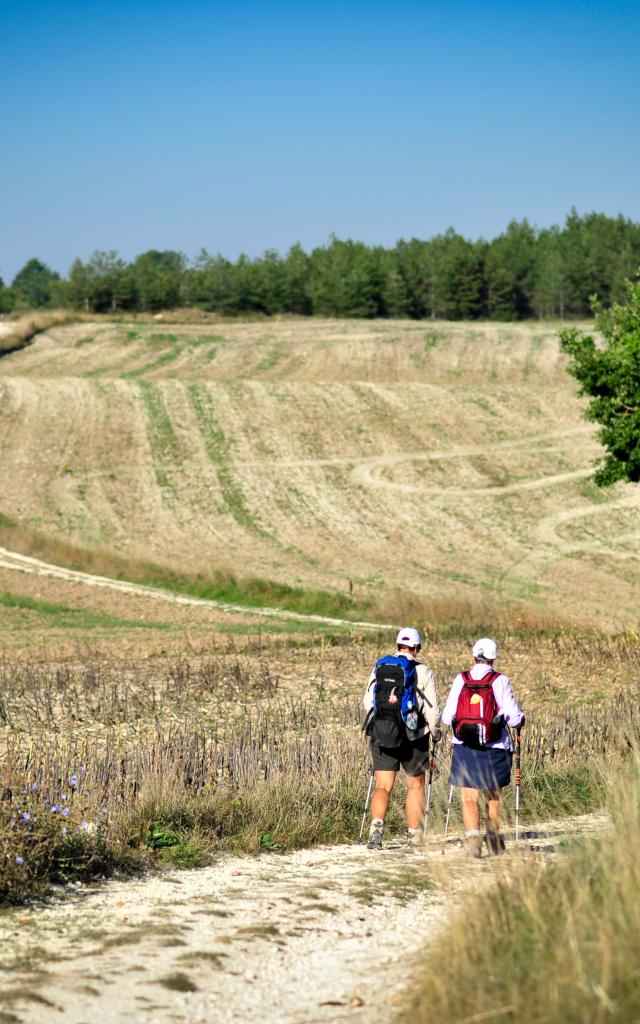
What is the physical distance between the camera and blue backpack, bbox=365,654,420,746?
421 inches

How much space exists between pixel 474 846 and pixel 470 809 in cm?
35

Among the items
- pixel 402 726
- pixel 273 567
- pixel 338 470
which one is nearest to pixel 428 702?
pixel 402 726

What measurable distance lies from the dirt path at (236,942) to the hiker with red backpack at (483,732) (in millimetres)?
513

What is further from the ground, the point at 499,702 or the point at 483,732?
the point at 499,702

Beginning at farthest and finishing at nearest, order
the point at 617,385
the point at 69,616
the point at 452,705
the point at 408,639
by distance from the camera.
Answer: the point at 617,385 → the point at 69,616 → the point at 408,639 → the point at 452,705

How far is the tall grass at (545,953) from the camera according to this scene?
17.2 feet

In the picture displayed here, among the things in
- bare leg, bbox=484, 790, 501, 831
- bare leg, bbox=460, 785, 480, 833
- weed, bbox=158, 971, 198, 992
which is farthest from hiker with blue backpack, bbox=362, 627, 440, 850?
weed, bbox=158, 971, 198, 992

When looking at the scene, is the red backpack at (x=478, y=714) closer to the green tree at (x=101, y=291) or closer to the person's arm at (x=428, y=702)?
the person's arm at (x=428, y=702)

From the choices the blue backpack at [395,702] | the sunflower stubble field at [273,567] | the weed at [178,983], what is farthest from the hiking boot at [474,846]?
the weed at [178,983]

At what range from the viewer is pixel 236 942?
742 centimetres

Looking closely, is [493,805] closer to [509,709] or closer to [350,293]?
[509,709]

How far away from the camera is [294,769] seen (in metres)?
11.9

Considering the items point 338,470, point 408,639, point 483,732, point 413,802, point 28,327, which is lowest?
point 413,802

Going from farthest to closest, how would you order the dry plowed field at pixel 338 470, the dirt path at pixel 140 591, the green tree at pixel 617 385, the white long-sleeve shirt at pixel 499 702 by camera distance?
the dry plowed field at pixel 338 470
the dirt path at pixel 140 591
the green tree at pixel 617 385
the white long-sleeve shirt at pixel 499 702
